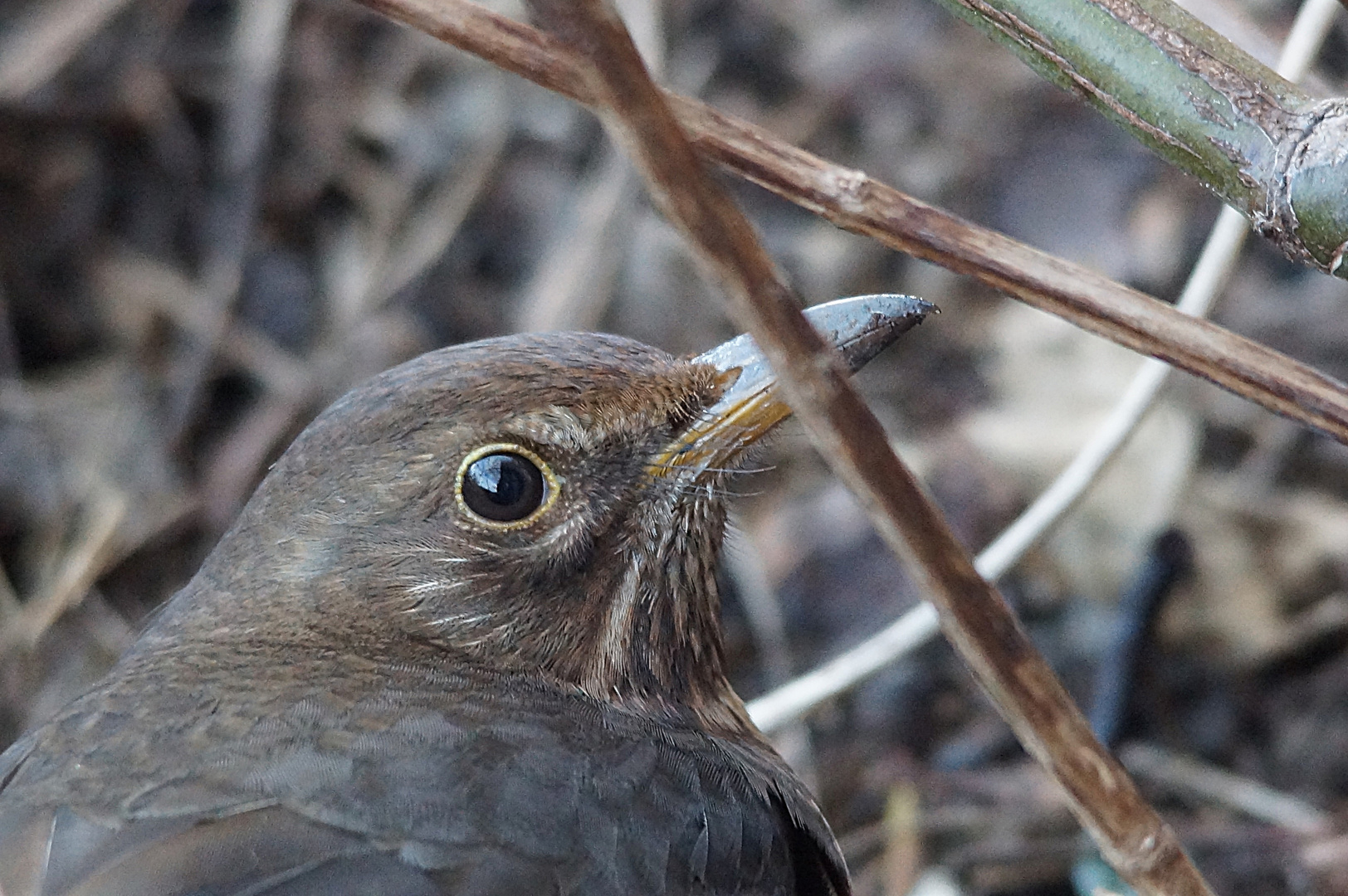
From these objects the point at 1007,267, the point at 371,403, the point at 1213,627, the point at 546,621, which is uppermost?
the point at 1007,267

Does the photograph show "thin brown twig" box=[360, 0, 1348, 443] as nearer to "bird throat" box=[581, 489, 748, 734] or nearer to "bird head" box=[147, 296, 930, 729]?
"bird head" box=[147, 296, 930, 729]

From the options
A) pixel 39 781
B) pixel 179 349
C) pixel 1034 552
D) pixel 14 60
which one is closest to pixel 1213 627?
pixel 1034 552

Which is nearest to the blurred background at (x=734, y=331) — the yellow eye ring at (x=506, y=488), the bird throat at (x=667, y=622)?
the bird throat at (x=667, y=622)

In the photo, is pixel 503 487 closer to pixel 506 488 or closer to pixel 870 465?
pixel 506 488

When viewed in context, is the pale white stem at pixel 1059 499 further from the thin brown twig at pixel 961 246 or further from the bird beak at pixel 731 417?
the thin brown twig at pixel 961 246

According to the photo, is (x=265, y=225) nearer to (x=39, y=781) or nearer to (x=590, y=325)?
(x=590, y=325)

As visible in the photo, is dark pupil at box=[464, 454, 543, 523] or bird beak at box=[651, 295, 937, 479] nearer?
dark pupil at box=[464, 454, 543, 523]

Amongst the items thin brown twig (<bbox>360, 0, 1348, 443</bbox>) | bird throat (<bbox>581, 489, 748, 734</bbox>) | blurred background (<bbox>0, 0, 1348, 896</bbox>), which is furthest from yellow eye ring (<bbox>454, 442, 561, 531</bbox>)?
blurred background (<bbox>0, 0, 1348, 896</bbox>)
